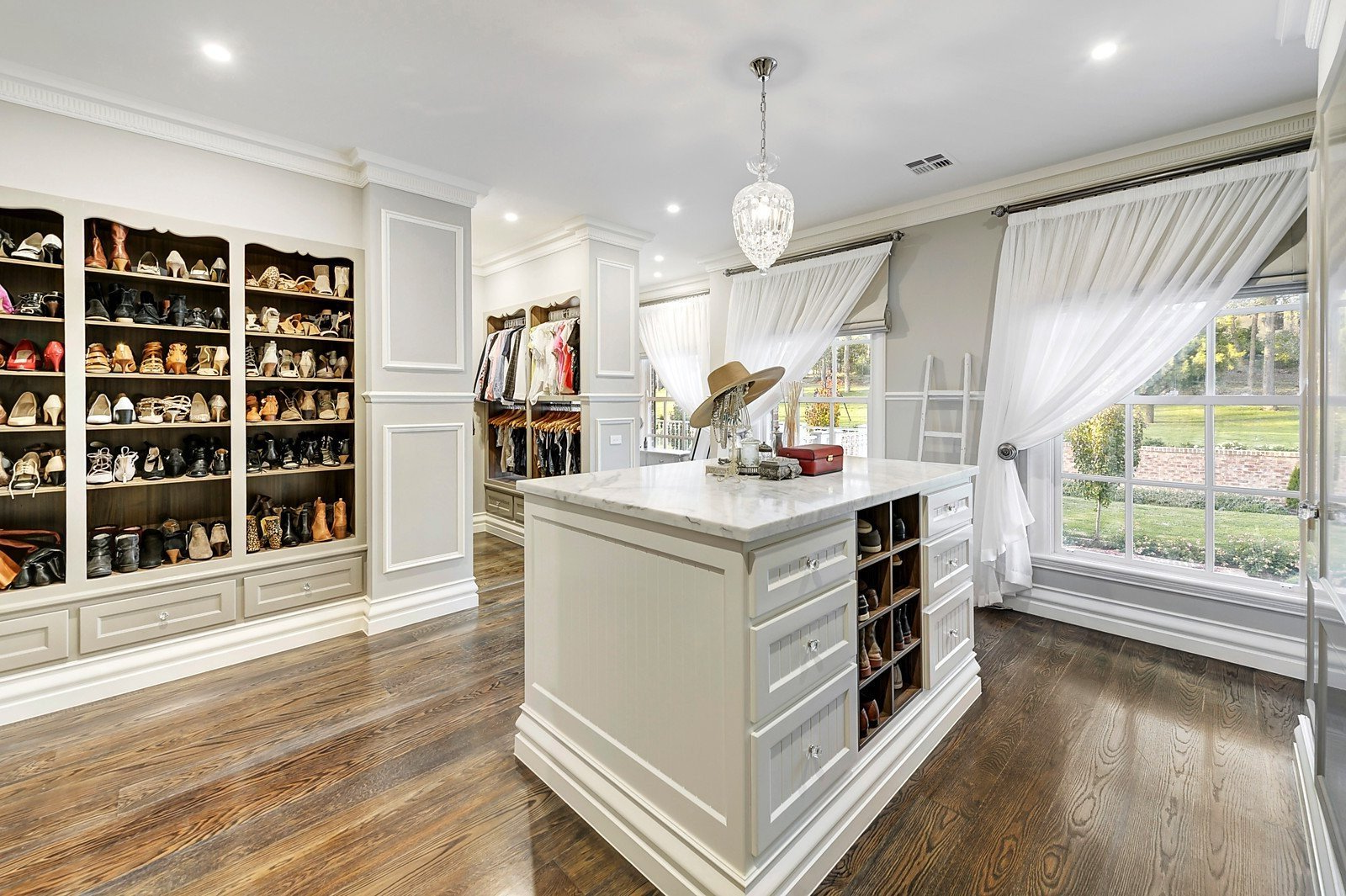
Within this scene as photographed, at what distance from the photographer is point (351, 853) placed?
1.66 m

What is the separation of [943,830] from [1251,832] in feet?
3.00

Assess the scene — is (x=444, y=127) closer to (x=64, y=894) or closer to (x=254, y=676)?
(x=254, y=676)

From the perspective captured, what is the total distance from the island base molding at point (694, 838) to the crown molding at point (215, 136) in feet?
9.83

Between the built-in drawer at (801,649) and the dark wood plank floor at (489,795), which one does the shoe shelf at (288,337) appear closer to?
the dark wood plank floor at (489,795)

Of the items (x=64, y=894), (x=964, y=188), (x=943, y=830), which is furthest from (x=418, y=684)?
(x=964, y=188)

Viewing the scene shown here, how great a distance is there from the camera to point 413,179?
3393 mm

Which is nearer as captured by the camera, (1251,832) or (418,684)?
(1251,832)

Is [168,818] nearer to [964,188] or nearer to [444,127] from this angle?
[444,127]

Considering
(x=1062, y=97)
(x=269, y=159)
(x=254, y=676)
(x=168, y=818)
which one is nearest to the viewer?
(x=168, y=818)

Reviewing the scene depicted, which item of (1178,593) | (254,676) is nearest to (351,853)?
(254,676)

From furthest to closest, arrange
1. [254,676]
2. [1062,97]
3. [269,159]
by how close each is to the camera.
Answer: [269,159], [254,676], [1062,97]

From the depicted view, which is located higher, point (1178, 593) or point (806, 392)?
point (806, 392)

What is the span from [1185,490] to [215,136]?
17.6ft

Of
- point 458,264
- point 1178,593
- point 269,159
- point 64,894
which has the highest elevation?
point 269,159
